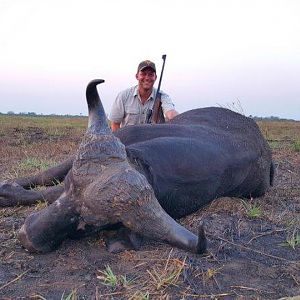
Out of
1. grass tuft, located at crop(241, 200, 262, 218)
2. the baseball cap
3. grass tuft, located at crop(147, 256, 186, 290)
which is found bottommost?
grass tuft, located at crop(241, 200, 262, 218)

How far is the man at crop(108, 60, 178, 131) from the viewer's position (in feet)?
24.5

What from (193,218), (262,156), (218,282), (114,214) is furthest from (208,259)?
(262,156)

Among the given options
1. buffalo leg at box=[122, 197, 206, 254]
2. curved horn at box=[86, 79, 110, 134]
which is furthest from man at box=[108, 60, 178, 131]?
buffalo leg at box=[122, 197, 206, 254]

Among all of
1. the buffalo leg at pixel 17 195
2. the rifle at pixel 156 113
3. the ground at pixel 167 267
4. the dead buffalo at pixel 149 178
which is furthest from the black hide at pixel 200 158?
the rifle at pixel 156 113

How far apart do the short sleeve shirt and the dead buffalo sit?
220 centimetres

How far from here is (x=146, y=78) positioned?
744cm

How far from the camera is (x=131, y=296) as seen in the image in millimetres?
2596

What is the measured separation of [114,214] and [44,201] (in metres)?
1.43

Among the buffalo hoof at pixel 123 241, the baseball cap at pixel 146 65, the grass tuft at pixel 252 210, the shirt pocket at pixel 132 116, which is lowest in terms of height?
the grass tuft at pixel 252 210

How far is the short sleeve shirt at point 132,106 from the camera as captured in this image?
7.57m

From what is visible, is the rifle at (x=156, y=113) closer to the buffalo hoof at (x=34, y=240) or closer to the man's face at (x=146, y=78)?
the man's face at (x=146, y=78)

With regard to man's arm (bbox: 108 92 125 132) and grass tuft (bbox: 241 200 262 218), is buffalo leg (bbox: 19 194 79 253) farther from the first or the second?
man's arm (bbox: 108 92 125 132)

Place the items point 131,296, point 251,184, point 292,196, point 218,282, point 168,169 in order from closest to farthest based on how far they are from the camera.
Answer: point 131,296, point 218,282, point 168,169, point 251,184, point 292,196

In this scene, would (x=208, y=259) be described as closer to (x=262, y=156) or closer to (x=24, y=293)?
(x=24, y=293)
